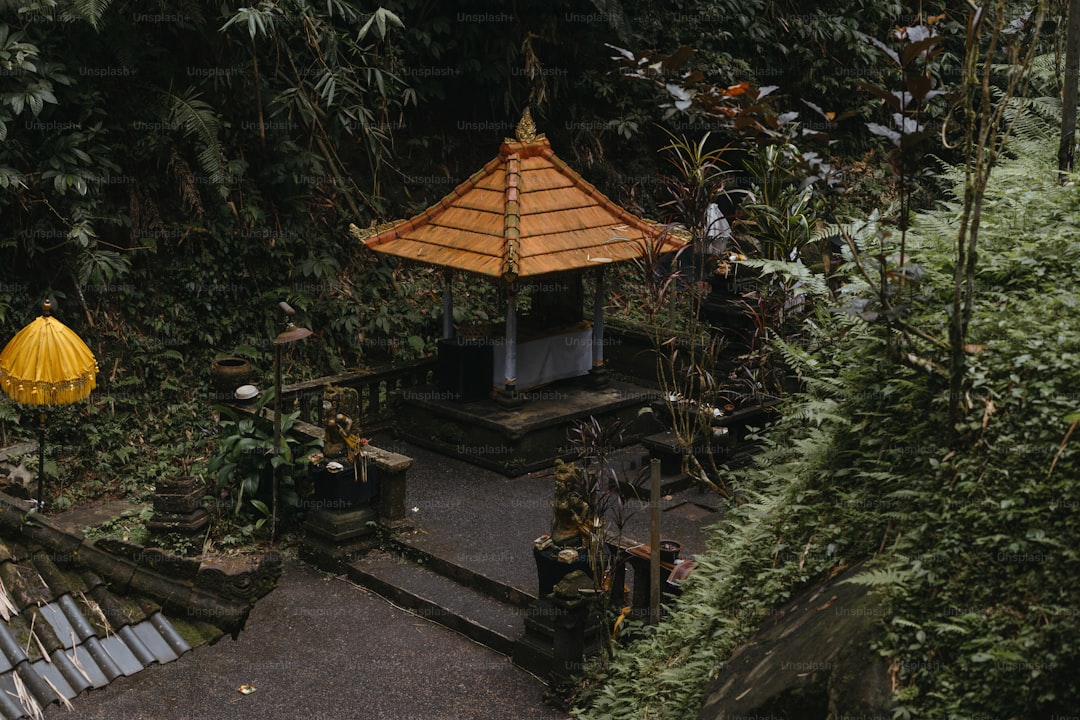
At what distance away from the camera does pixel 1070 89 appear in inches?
245

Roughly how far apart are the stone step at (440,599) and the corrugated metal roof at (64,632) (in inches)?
141

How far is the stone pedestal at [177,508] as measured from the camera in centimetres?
943

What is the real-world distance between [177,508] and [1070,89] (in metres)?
7.48

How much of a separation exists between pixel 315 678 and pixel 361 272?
7848 mm

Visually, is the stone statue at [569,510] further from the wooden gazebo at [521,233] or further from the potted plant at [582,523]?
the wooden gazebo at [521,233]

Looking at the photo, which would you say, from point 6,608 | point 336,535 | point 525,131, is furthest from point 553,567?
point 525,131

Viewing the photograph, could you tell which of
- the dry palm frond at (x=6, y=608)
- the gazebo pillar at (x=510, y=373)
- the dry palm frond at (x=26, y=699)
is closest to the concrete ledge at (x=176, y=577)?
the dry palm frond at (x=6, y=608)

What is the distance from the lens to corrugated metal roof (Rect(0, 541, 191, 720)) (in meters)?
4.81

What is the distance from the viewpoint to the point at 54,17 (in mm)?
11711

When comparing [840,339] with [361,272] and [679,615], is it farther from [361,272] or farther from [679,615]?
[361,272]

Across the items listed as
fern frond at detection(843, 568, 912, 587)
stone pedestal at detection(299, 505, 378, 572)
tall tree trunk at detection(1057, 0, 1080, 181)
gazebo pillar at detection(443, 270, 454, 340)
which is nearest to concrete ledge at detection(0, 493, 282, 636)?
fern frond at detection(843, 568, 912, 587)

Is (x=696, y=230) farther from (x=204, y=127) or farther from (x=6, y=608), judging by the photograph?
(x=204, y=127)

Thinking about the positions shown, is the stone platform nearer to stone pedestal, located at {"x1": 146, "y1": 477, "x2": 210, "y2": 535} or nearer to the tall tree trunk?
stone pedestal, located at {"x1": 146, "y1": 477, "x2": 210, "y2": 535}

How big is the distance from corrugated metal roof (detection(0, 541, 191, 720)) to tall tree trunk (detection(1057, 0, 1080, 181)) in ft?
18.1
